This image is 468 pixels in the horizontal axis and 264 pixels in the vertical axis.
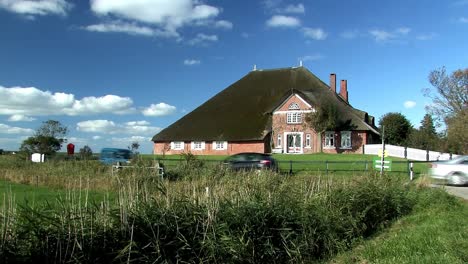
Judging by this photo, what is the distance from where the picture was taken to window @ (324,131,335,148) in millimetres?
56688

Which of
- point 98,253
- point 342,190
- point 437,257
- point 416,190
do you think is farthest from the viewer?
point 416,190

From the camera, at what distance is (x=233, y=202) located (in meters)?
9.70

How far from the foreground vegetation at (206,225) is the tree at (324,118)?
4179 cm

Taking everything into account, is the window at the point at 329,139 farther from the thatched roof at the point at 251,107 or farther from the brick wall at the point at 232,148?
the brick wall at the point at 232,148

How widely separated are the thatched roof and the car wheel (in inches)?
1226

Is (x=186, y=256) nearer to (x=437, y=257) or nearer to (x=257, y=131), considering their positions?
(x=437, y=257)

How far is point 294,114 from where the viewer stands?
57688 millimetres

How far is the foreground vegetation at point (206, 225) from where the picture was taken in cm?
709

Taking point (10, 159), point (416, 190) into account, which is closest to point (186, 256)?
point (416, 190)

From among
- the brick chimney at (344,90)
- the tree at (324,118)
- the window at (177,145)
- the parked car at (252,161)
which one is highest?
the brick chimney at (344,90)

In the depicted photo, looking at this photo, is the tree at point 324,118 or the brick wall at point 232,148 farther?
the brick wall at point 232,148

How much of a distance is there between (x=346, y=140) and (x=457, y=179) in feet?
106

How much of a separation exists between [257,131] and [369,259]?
163ft

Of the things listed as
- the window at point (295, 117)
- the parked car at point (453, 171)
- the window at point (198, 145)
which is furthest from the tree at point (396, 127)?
the parked car at point (453, 171)
